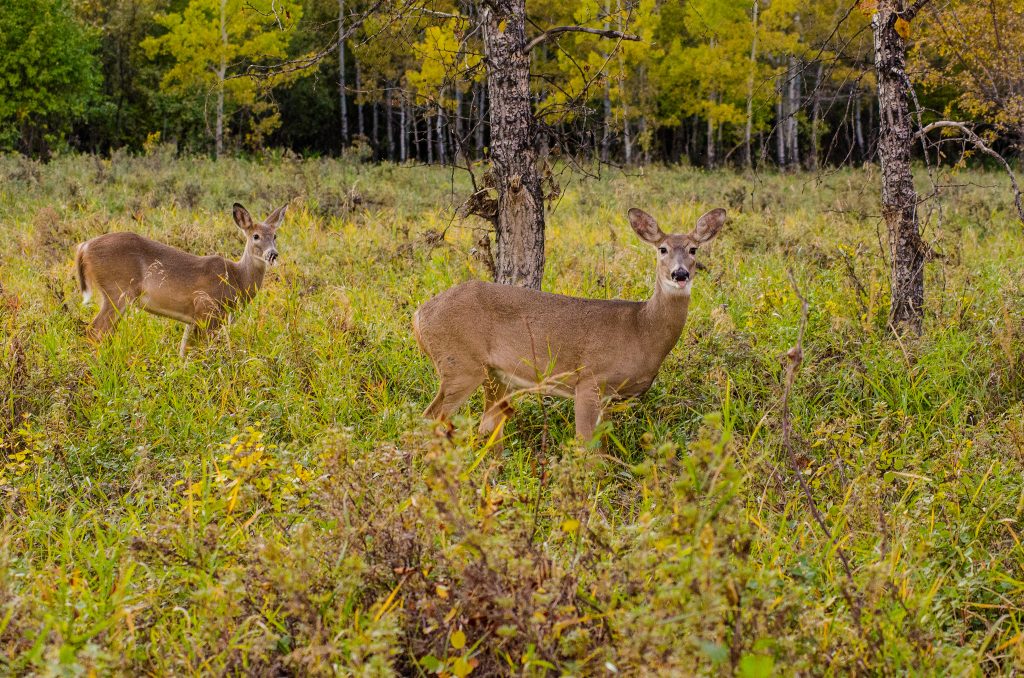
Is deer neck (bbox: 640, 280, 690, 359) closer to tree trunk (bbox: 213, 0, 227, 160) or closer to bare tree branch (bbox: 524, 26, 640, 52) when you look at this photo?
bare tree branch (bbox: 524, 26, 640, 52)

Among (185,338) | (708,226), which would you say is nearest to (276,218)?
(185,338)

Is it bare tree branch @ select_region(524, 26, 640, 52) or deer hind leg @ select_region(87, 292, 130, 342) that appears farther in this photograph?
deer hind leg @ select_region(87, 292, 130, 342)

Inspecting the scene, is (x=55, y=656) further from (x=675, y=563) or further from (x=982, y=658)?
(x=982, y=658)

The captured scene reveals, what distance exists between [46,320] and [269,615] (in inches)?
167

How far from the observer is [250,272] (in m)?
7.80

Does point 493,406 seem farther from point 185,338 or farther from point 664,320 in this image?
point 185,338

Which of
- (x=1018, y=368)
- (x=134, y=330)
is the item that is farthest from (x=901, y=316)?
(x=134, y=330)

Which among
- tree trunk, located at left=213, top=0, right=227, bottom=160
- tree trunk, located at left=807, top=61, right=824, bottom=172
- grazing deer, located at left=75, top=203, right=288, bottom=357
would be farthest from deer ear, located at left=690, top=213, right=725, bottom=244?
tree trunk, located at left=213, top=0, right=227, bottom=160

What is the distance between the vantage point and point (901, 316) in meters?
5.99

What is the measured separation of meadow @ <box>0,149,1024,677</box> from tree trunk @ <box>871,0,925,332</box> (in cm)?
25

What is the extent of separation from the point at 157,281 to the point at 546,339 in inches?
135

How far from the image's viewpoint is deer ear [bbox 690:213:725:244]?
5266mm

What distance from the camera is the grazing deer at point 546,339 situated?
494cm

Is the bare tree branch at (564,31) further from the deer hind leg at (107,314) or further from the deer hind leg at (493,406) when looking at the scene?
the deer hind leg at (107,314)
